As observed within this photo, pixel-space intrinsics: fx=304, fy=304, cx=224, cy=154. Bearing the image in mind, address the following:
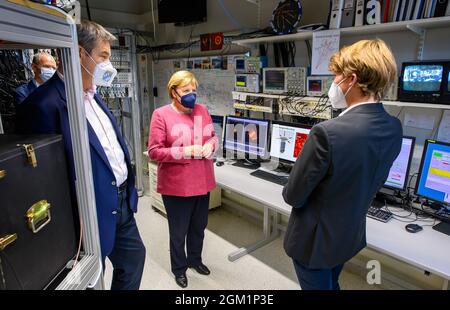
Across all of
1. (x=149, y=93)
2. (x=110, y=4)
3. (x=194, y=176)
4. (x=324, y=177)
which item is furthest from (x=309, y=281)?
(x=110, y=4)

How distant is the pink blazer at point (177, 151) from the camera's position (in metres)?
1.94

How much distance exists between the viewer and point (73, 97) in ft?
2.88

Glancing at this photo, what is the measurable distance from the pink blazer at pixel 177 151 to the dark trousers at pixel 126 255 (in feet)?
1.48

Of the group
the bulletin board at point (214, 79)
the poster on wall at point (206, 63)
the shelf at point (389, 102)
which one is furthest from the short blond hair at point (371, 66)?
the poster on wall at point (206, 63)

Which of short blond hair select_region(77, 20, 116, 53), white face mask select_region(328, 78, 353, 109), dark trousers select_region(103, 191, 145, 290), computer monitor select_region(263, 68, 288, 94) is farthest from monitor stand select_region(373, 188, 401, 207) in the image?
short blond hair select_region(77, 20, 116, 53)

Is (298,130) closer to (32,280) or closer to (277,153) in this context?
(277,153)

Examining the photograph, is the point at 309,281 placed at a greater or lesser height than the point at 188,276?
greater

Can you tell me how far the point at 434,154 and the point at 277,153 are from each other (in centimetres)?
114

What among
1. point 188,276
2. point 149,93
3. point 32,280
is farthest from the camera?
point 149,93

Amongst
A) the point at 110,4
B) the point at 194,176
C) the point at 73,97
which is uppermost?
the point at 110,4

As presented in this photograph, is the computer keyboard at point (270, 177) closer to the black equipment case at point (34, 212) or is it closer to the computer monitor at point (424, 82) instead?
the computer monitor at point (424, 82)

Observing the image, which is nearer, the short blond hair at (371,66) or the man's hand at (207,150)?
the short blond hair at (371,66)

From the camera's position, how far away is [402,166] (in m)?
1.88

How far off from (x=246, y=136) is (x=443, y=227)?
161 centimetres
